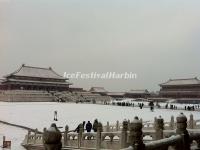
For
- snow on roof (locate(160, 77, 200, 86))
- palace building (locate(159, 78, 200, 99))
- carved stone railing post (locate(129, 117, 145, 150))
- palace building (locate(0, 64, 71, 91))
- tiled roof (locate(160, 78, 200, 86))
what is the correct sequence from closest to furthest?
carved stone railing post (locate(129, 117, 145, 150)), palace building (locate(0, 64, 71, 91)), palace building (locate(159, 78, 200, 99)), tiled roof (locate(160, 78, 200, 86)), snow on roof (locate(160, 77, 200, 86))

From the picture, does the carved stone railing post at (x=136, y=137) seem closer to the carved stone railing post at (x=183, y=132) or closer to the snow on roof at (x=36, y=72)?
the carved stone railing post at (x=183, y=132)

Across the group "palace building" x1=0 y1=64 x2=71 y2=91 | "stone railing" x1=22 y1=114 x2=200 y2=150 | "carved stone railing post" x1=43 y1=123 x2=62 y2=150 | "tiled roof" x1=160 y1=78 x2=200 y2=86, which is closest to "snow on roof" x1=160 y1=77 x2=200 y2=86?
"tiled roof" x1=160 y1=78 x2=200 y2=86

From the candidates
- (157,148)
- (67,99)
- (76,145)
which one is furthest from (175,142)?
(67,99)

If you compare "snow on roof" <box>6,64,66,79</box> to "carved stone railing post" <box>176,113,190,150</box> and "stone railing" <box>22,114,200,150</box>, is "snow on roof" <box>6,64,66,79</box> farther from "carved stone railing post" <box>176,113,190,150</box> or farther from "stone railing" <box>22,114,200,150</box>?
"carved stone railing post" <box>176,113,190,150</box>

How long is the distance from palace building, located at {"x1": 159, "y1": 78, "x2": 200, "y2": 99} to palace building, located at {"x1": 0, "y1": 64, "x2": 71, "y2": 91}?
60.5 ft

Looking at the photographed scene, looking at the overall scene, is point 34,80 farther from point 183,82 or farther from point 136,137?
point 136,137

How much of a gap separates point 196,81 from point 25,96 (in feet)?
103


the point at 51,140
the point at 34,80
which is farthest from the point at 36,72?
the point at 51,140

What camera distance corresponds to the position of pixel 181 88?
66625 millimetres

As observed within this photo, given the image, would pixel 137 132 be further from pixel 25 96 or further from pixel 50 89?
pixel 50 89

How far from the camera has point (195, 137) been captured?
5.82 m

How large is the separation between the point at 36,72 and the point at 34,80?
3.56 metres

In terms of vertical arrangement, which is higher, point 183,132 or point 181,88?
point 181,88

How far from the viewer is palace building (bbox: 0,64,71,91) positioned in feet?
193
